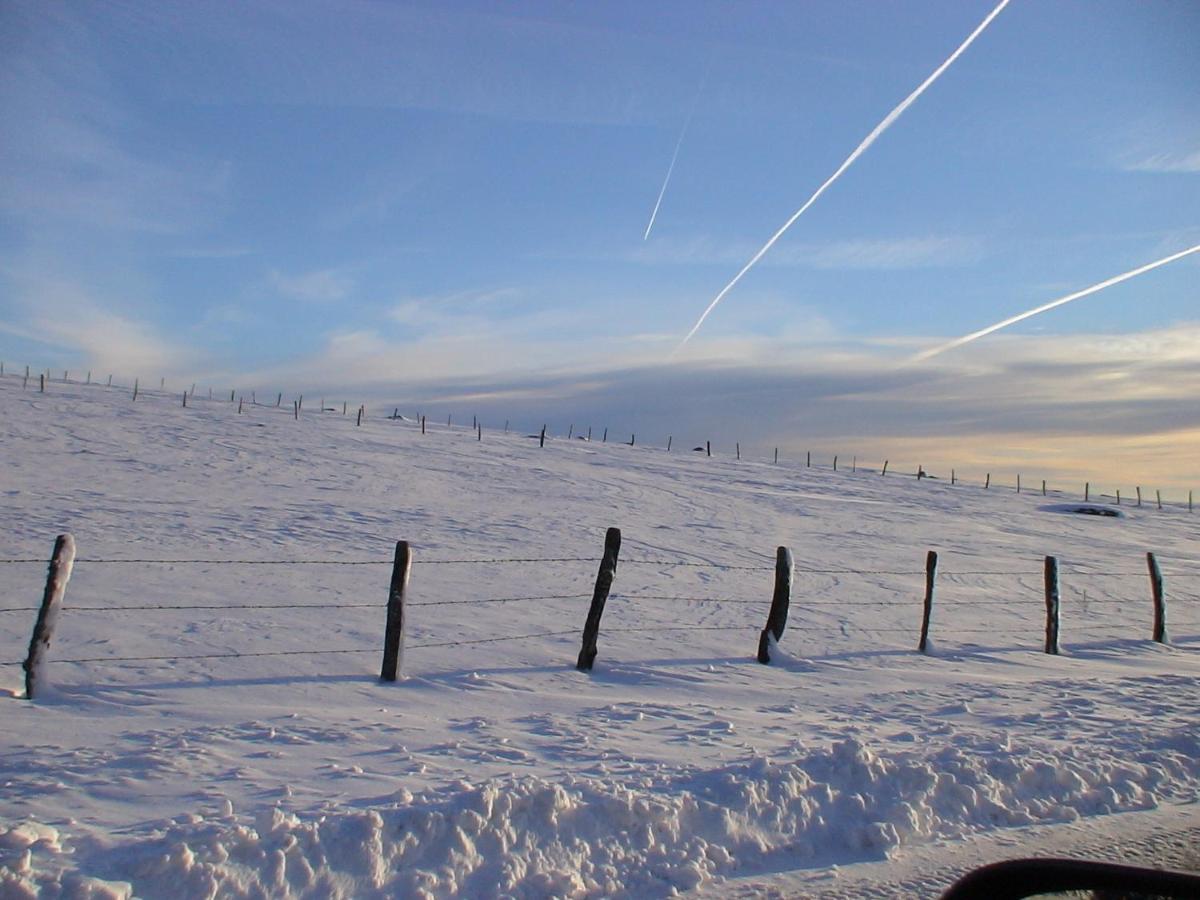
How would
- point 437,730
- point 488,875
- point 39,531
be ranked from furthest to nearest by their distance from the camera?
point 39,531 < point 437,730 < point 488,875

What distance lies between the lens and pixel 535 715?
8.11 m

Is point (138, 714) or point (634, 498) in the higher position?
point (634, 498)

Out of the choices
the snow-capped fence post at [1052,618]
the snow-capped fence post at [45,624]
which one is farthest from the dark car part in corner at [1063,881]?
the snow-capped fence post at [1052,618]

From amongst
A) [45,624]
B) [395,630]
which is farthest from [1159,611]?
[45,624]

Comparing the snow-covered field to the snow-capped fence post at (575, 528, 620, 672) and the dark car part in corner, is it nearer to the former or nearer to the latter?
the snow-capped fence post at (575, 528, 620, 672)

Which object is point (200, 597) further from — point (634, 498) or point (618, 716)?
point (634, 498)

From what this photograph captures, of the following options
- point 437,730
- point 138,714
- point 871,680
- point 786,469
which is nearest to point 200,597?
point 138,714

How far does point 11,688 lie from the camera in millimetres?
8180

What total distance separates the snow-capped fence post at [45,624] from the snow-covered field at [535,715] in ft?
0.75

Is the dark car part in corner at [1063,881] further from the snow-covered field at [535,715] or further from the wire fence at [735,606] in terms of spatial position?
the wire fence at [735,606]

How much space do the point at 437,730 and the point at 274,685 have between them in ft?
8.77

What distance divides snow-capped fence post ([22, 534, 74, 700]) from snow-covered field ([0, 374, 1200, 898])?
0.75ft

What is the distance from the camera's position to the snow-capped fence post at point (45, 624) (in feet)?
25.7

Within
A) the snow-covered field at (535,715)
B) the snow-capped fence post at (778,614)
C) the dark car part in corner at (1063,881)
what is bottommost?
the snow-covered field at (535,715)
